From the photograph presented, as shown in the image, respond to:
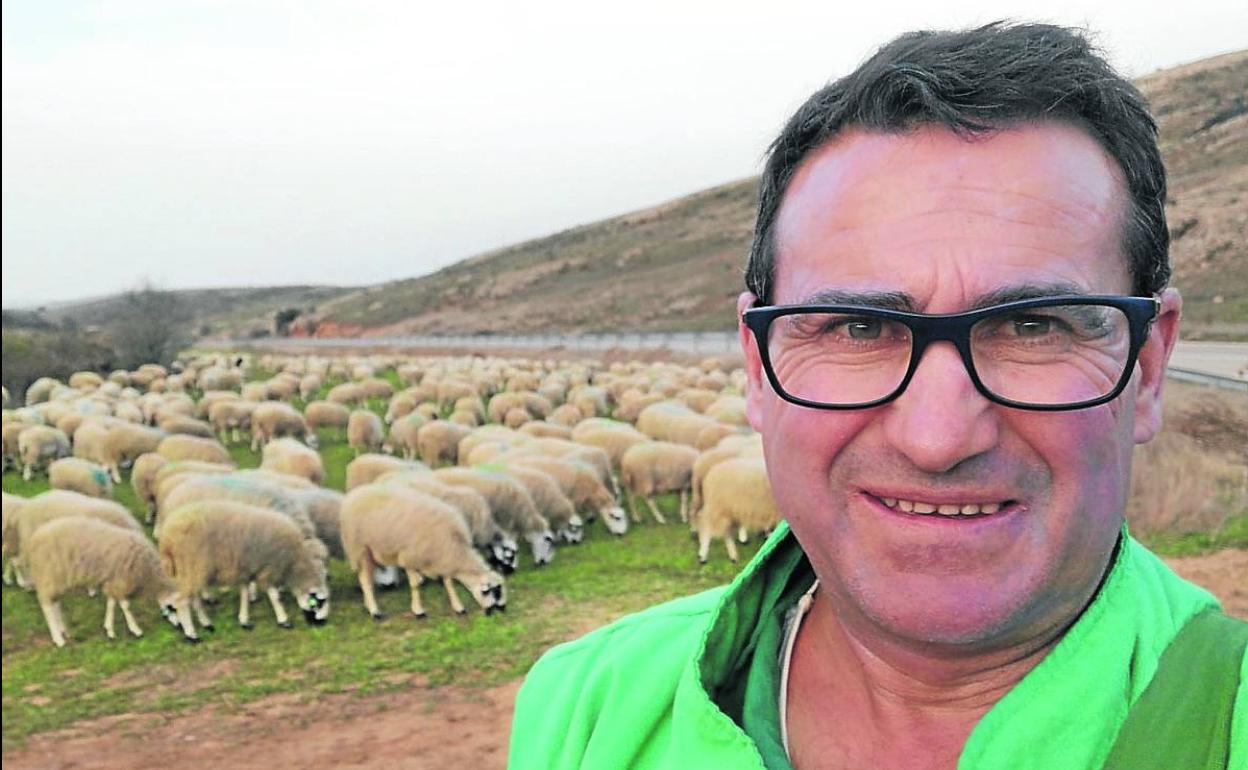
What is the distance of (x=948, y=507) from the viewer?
3.46ft

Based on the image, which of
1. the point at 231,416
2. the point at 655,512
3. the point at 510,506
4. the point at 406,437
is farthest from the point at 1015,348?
the point at 231,416

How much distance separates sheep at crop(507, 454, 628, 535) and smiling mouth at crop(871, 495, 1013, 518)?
10.9m

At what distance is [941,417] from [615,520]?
36.4ft

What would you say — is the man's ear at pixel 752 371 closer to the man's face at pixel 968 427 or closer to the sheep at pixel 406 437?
the man's face at pixel 968 427

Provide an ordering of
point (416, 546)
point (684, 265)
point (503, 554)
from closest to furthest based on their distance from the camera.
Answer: point (416, 546)
point (503, 554)
point (684, 265)

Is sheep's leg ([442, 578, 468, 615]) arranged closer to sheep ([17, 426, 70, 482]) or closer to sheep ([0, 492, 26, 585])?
sheep ([0, 492, 26, 585])

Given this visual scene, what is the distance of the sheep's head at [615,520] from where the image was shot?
11867mm

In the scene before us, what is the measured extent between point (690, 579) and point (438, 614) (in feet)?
9.15

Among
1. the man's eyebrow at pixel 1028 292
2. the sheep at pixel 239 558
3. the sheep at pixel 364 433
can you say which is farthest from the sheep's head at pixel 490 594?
the sheep at pixel 364 433

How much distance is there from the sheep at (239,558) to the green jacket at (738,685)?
7871 mm

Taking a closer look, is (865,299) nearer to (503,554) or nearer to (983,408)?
(983,408)

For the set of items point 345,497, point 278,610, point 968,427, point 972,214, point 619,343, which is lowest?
point 278,610

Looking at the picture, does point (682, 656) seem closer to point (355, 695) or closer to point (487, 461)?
point (355, 695)

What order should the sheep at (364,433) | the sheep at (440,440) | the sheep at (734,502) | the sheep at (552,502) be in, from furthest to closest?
the sheep at (364,433), the sheep at (440,440), the sheep at (552,502), the sheep at (734,502)
